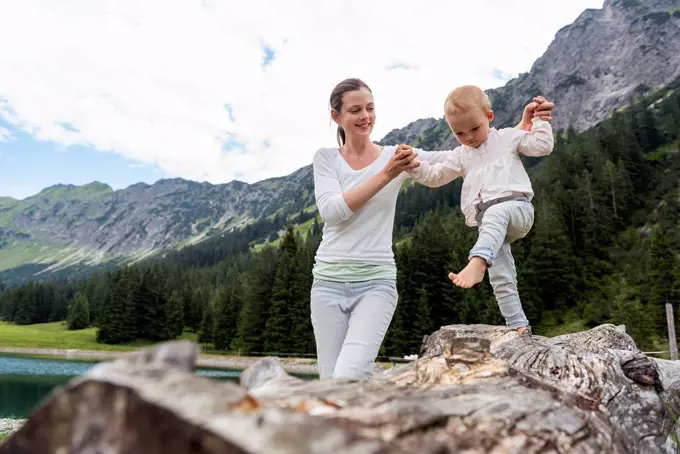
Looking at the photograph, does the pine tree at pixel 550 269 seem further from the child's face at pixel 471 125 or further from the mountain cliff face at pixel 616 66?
the mountain cliff face at pixel 616 66

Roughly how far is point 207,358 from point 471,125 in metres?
66.1

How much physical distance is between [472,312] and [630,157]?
177 ft

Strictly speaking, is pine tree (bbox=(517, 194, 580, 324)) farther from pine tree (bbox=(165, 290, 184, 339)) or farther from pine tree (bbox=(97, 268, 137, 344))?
pine tree (bbox=(97, 268, 137, 344))

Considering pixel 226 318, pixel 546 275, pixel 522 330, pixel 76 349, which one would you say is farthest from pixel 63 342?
pixel 522 330

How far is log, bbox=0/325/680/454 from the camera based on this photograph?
1183 mm

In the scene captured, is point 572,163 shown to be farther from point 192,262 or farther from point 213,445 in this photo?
point 192,262

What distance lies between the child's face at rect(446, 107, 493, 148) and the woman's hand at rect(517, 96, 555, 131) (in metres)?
0.57

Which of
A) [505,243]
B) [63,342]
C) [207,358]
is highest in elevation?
[505,243]

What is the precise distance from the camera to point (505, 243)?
239 inches

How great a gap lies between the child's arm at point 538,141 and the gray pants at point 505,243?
24.4 inches

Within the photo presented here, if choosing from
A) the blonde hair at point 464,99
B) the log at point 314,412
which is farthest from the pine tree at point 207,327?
the log at point 314,412

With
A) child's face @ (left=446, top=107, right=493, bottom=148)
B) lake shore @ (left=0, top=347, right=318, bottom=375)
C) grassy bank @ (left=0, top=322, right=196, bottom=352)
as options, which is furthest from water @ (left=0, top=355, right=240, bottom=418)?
grassy bank @ (left=0, top=322, right=196, bottom=352)

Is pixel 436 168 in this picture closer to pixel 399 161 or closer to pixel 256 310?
pixel 399 161

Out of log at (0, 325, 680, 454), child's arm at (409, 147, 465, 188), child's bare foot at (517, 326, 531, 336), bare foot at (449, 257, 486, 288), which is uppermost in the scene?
child's arm at (409, 147, 465, 188)
